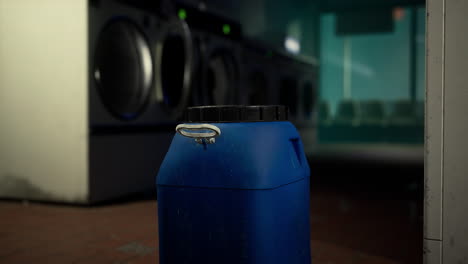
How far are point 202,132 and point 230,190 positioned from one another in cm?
23

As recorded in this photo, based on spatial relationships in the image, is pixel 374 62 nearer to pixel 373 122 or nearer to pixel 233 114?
pixel 373 122

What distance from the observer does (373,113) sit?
39.7 ft

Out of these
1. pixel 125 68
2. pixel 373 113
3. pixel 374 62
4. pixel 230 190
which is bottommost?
pixel 230 190

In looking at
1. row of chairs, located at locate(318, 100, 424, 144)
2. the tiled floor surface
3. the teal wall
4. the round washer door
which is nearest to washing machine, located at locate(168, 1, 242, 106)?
the round washer door

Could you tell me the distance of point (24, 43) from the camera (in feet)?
12.6

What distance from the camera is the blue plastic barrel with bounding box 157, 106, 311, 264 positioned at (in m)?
1.54

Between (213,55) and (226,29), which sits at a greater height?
(226,29)

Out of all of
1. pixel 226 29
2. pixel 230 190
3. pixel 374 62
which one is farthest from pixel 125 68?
pixel 374 62

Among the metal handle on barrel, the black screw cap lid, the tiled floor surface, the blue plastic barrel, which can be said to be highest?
the black screw cap lid

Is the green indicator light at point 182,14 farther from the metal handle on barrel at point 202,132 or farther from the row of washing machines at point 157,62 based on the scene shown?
the metal handle on barrel at point 202,132

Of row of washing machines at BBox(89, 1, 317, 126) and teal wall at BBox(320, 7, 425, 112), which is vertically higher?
teal wall at BBox(320, 7, 425, 112)

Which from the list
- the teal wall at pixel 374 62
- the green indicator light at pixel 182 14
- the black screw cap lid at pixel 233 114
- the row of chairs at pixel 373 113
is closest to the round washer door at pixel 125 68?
the green indicator light at pixel 182 14

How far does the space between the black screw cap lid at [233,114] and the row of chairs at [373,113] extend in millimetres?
10669

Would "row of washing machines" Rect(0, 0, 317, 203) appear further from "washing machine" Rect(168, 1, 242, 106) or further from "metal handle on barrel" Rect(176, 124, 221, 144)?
"metal handle on barrel" Rect(176, 124, 221, 144)
